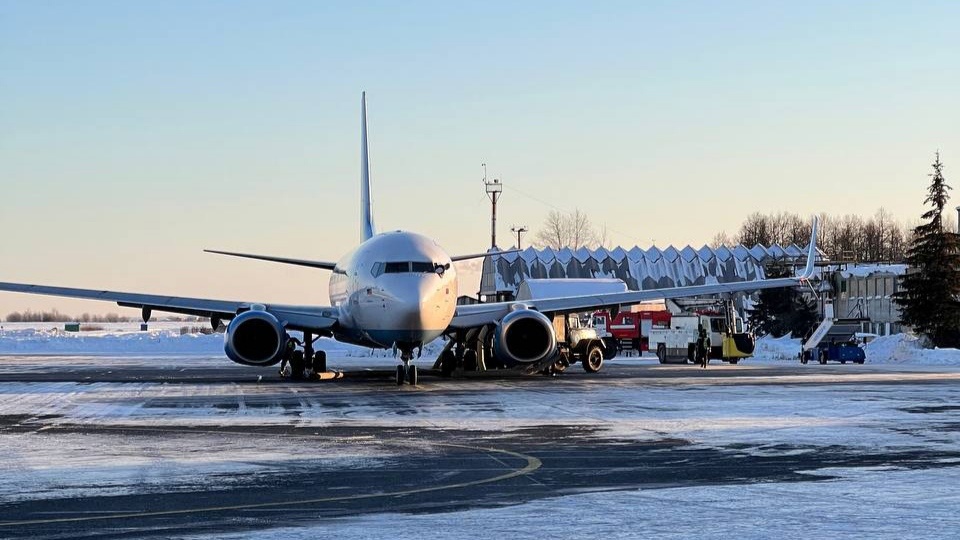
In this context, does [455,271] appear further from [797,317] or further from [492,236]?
[492,236]

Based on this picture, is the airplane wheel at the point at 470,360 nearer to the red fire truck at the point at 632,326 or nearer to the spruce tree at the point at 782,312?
the red fire truck at the point at 632,326

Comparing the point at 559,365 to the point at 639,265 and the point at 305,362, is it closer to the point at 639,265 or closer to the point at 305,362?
the point at 305,362

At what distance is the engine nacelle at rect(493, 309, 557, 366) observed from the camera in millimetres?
36406

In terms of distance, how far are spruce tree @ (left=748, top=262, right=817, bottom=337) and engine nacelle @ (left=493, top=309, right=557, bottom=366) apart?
55191mm

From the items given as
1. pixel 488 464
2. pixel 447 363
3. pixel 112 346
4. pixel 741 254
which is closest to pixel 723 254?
pixel 741 254

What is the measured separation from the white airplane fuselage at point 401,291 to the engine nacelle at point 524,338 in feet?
8.44

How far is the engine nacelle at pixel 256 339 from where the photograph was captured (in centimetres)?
3475

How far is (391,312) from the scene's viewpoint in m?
32.6

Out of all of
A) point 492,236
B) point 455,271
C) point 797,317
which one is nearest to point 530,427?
point 455,271

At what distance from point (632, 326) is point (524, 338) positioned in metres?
42.2

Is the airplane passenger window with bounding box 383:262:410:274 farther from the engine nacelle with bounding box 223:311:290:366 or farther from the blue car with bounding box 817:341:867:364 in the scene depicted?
the blue car with bounding box 817:341:867:364

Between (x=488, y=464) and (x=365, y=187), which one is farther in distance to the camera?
(x=365, y=187)

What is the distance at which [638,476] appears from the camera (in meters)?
12.9

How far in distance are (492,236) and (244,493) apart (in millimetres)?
106013
